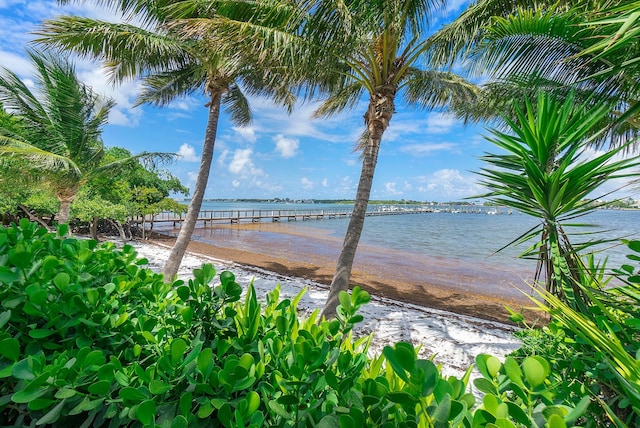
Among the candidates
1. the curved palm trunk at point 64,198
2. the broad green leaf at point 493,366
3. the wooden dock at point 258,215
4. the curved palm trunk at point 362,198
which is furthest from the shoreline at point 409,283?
the wooden dock at point 258,215

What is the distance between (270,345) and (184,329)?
0.32m

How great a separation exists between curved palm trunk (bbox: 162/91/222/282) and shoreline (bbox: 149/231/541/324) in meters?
3.05

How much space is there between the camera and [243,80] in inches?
307

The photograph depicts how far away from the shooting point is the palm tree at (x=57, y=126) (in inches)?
269

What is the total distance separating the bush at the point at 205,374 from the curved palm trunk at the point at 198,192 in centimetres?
572

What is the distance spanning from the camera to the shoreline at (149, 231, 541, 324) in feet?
23.4

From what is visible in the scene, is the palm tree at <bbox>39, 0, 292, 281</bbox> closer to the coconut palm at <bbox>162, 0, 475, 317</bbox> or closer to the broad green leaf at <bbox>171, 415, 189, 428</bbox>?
the coconut palm at <bbox>162, 0, 475, 317</bbox>

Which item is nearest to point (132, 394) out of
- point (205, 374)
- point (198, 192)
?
point (205, 374)

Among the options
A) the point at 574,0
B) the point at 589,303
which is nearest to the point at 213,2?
the point at 574,0

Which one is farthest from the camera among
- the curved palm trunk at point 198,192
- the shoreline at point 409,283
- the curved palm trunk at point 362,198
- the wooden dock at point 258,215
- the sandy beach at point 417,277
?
the wooden dock at point 258,215

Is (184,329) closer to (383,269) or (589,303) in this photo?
(589,303)

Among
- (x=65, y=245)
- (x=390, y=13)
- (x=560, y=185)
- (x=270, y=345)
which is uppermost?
(x=390, y=13)

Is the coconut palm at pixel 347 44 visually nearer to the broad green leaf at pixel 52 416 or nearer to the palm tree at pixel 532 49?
the palm tree at pixel 532 49

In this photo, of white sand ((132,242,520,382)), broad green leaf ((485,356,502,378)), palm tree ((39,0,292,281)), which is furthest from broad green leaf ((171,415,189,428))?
palm tree ((39,0,292,281))
